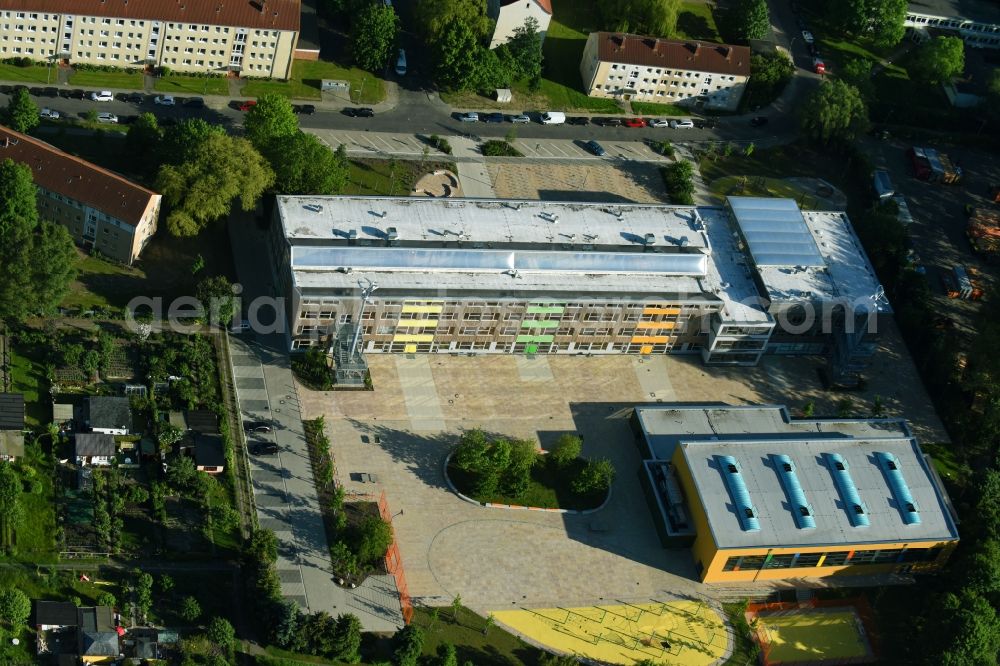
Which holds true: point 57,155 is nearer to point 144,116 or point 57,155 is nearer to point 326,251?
point 144,116

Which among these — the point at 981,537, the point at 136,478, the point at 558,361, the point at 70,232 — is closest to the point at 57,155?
the point at 70,232

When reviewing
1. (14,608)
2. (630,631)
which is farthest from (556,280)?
(14,608)

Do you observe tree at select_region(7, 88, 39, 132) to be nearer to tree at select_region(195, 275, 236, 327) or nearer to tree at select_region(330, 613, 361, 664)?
tree at select_region(195, 275, 236, 327)

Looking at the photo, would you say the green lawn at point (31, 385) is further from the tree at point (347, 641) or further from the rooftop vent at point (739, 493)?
the rooftop vent at point (739, 493)

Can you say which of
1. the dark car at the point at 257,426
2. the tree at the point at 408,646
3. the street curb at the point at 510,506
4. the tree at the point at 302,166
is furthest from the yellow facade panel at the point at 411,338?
the tree at the point at 408,646

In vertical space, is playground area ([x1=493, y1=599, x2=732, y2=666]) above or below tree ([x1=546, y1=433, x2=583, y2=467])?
below

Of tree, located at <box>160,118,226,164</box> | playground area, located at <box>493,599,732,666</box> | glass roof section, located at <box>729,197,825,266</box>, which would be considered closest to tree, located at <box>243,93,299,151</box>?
tree, located at <box>160,118,226,164</box>
